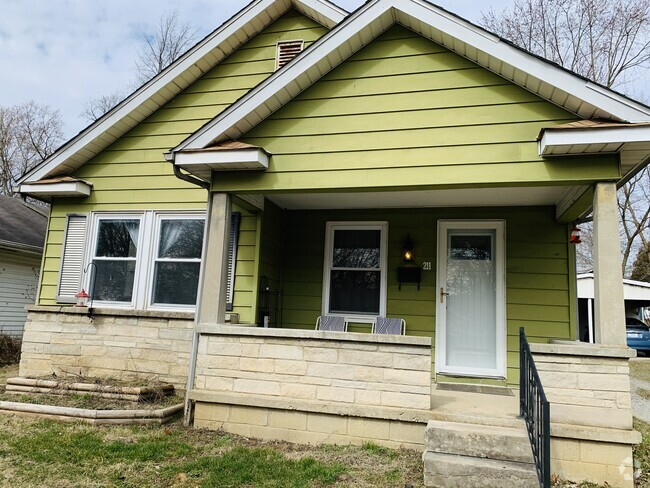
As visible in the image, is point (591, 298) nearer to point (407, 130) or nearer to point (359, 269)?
point (359, 269)

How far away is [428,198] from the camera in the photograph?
6004 millimetres

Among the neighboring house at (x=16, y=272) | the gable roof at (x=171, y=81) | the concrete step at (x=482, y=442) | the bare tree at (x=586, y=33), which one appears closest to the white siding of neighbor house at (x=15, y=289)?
the neighboring house at (x=16, y=272)

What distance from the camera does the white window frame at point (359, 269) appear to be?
640cm

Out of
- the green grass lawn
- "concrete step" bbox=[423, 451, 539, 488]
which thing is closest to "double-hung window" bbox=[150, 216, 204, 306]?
the green grass lawn

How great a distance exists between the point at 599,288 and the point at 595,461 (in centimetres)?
144

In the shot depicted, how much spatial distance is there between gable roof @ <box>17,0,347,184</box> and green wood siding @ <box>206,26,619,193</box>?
92.2 inches

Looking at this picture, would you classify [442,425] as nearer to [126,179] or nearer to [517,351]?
[517,351]

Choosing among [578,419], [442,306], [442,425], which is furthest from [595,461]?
[442,306]

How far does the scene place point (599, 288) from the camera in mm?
4078

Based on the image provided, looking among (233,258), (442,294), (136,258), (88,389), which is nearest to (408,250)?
(442,294)

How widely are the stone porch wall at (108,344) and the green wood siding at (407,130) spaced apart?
241 cm

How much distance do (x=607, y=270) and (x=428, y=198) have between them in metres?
2.39

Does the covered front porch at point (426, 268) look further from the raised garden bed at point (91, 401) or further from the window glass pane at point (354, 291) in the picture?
the raised garden bed at point (91, 401)

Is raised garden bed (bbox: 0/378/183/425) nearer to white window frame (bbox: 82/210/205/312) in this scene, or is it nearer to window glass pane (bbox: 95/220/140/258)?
white window frame (bbox: 82/210/205/312)
